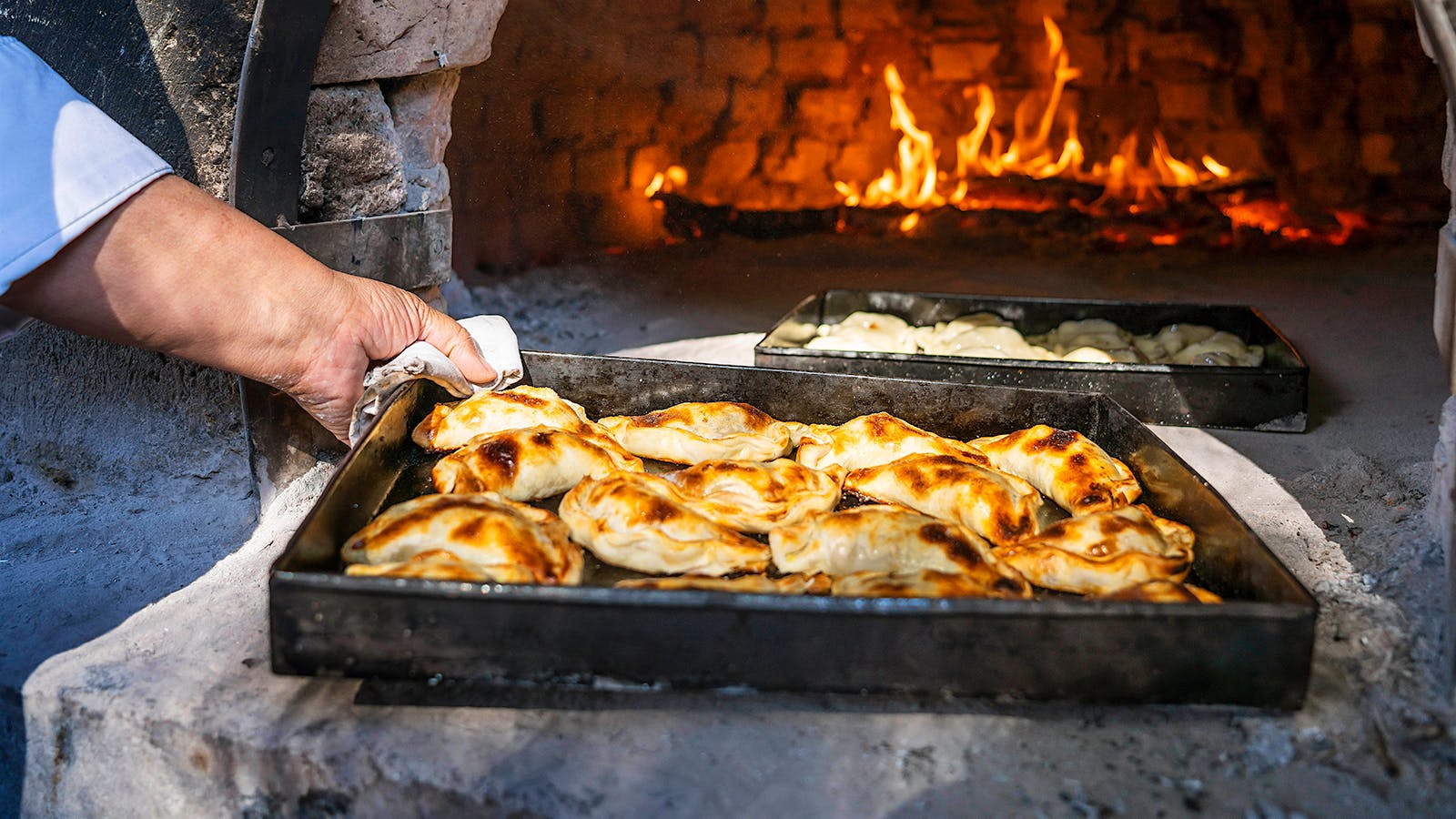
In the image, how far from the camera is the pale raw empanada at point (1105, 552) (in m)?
1.84

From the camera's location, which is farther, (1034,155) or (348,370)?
(1034,155)

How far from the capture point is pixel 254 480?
2713 mm

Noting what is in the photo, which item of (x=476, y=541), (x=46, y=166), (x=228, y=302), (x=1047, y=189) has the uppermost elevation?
(x=46, y=166)

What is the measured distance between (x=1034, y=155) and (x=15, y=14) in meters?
5.15

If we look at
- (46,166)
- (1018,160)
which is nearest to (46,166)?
(46,166)

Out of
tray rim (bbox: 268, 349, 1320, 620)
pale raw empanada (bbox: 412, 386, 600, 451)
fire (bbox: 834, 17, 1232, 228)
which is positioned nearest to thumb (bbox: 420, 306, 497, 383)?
pale raw empanada (bbox: 412, 386, 600, 451)

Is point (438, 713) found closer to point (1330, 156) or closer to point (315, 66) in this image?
point (315, 66)

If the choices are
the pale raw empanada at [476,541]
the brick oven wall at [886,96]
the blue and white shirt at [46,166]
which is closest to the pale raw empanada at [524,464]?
the pale raw empanada at [476,541]

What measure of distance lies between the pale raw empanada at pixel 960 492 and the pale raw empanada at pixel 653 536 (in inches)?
14.7

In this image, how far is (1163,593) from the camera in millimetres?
1717

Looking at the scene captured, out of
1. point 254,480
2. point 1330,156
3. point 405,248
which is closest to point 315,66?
point 405,248

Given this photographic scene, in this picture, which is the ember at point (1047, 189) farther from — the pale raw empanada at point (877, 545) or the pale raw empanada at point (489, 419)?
the pale raw empanada at point (877, 545)

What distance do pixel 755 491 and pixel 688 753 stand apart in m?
0.63

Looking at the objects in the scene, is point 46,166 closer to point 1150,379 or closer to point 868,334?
point 868,334
